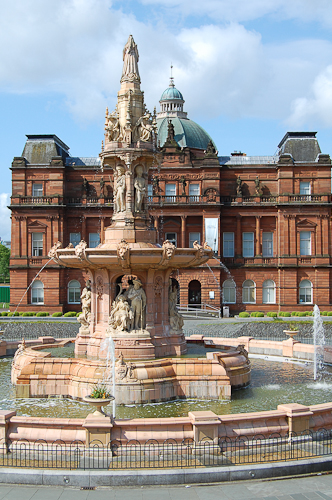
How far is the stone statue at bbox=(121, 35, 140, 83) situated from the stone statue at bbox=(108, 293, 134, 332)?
26.8ft

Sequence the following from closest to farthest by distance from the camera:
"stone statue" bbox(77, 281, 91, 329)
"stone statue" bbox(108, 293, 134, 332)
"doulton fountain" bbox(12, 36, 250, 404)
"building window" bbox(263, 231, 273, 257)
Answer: "doulton fountain" bbox(12, 36, 250, 404)
"stone statue" bbox(108, 293, 134, 332)
"stone statue" bbox(77, 281, 91, 329)
"building window" bbox(263, 231, 273, 257)

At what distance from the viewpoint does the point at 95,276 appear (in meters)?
20.6

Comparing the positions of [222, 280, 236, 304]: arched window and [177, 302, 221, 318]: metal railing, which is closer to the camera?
[177, 302, 221, 318]: metal railing

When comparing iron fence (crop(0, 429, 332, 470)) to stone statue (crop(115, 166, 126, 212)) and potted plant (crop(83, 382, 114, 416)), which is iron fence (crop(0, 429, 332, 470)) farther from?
stone statue (crop(115, 166, 126, 212))

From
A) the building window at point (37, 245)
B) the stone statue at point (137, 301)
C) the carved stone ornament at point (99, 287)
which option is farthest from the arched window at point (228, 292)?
the stone statue at point (137, 301)

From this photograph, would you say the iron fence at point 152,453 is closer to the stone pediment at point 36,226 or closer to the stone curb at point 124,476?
the stone curb at point 124,476

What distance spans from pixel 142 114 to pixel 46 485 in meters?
13.7

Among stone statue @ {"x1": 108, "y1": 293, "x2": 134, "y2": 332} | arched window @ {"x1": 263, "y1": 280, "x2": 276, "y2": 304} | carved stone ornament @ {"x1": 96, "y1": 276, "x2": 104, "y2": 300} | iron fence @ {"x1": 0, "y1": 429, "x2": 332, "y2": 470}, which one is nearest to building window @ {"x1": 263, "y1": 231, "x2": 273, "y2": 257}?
arched window @ {"x1": 263, "y1": 280, "x2": 276, "y2": 304}

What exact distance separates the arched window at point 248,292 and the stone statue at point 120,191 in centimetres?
4033

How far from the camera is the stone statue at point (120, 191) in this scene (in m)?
21.0

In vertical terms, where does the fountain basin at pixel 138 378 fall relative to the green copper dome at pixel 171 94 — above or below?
below

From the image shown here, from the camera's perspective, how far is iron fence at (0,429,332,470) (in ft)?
39.9

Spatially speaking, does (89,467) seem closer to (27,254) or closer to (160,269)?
(160,269)

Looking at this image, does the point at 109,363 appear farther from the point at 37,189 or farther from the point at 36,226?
the point at 37,189
